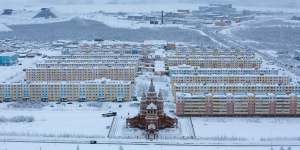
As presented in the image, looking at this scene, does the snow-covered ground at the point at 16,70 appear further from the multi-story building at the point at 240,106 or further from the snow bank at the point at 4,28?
the snow bank at the point at 4,28

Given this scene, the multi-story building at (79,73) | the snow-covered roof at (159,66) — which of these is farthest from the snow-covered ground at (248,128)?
the snow-covered roof at (159,66)

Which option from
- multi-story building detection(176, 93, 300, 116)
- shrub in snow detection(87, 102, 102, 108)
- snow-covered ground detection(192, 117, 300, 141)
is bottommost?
snow-covered ground detection(192, 117, 300, 141)

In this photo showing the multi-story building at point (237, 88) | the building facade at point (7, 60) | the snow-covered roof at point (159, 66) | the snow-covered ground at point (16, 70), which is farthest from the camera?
the building facade at point (7, 60)

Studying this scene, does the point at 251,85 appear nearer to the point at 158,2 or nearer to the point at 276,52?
the point at 276,52

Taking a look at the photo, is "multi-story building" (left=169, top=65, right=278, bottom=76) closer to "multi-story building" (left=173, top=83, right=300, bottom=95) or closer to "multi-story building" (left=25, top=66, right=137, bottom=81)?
"multi-story building" (left=25, top=66, right=137, bottom=81)

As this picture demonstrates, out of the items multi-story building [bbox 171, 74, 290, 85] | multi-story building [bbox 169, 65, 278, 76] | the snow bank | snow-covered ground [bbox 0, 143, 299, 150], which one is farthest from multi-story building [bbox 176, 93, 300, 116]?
the snow bank

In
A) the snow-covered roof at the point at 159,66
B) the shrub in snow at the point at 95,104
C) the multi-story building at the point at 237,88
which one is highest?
the snow-covered roof at the point at 159,66

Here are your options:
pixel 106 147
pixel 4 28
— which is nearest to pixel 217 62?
pixel 106 147

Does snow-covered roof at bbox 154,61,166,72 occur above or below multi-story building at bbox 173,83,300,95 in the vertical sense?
above
